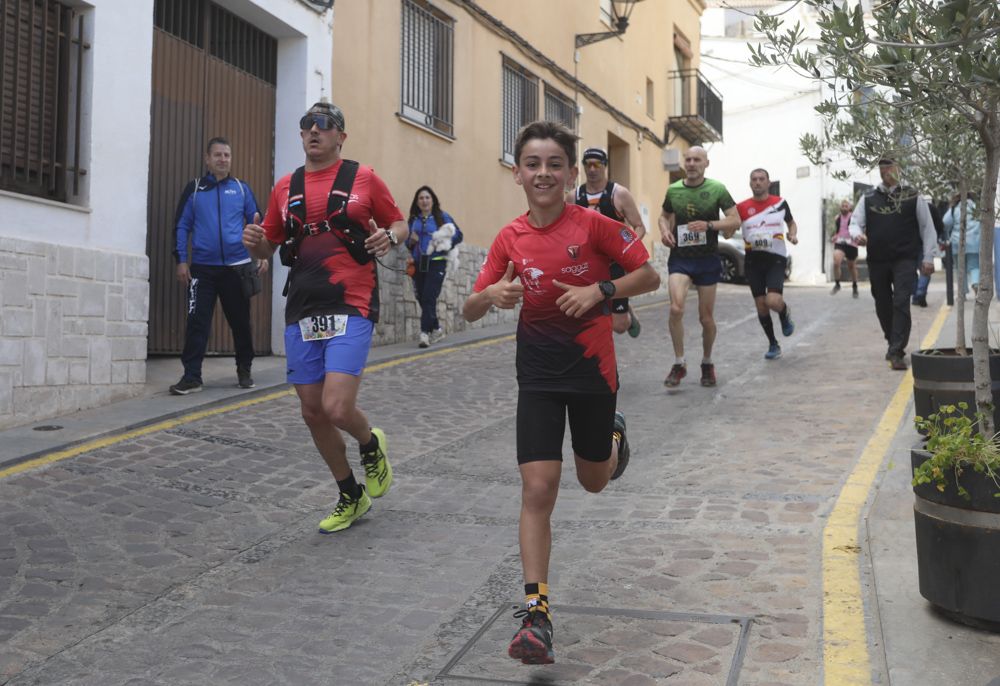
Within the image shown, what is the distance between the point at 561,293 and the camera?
12.5 ft

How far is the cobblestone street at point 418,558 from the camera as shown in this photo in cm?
356

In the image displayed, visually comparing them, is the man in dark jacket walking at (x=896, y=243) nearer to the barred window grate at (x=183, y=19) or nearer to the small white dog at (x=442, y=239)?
the small white dog at (x=442, y=239)

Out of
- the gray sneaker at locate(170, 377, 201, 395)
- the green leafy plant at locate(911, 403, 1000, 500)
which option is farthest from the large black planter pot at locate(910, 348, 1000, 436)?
the gray sneaker at locate(170, 377, 201, 395)

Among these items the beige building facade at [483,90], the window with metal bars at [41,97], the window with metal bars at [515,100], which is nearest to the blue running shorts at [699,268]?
the beige building facade at [483,90]

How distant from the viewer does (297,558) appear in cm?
473

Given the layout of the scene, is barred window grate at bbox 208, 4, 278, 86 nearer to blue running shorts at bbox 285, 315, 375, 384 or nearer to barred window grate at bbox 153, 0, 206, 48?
barred window grate at bbox 153, 0, 206, 48

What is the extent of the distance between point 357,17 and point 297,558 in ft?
30.2

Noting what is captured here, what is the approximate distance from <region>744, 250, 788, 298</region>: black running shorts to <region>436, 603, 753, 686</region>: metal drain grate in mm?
7179

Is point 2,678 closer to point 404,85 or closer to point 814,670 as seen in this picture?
point 814,670

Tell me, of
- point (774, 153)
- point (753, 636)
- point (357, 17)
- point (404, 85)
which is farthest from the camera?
point (774, 153)

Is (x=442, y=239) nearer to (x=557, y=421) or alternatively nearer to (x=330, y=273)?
(x=330, y=273)

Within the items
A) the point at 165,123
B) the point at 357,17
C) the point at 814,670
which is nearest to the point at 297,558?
the point at 814,670

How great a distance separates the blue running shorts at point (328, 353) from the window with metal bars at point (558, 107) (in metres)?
14.5

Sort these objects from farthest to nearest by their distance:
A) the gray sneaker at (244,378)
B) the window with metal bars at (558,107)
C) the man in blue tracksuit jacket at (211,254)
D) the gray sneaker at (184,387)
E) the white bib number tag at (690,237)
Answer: the window with metal bars at (558,107) → the white bib number tag at (690,237) → the gray sneaker at (244,378) → the man in blue tracksuit jacket at (211,254) → the gray sneaker at (184,387)
